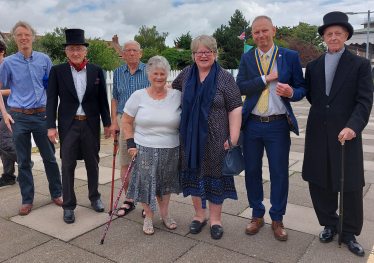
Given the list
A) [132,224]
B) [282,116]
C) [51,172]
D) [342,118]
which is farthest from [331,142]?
[51,172]

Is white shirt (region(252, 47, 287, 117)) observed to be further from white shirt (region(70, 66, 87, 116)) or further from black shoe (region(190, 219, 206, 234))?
white shirt (region(70, 66, 87, 116))

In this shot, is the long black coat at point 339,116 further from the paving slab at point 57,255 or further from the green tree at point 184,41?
the green tree at point 184,41

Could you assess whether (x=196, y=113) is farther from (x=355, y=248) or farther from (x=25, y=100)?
(x=25, y=100)

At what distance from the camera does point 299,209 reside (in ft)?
13.2

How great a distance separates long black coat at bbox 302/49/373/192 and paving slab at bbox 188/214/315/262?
1.87ft

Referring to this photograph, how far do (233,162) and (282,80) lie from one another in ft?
2.79

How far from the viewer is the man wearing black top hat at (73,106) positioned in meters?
3.72

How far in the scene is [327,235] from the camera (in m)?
3.22

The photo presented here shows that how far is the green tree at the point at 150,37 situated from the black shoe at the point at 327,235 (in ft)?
222

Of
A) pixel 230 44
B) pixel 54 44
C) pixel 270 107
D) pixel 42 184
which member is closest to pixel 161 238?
pixel 270 107

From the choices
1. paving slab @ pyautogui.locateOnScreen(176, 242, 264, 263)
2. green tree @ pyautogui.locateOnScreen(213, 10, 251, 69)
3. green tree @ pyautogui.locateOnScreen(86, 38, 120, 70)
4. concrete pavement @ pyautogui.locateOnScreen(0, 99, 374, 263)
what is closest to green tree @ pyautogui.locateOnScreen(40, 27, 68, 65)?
green tree @ pyautogui.locateOnScreen(86, 38, 120, 70)

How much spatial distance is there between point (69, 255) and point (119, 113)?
1.67 meters

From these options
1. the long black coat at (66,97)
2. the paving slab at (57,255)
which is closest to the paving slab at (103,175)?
the long black coat at (66,97)

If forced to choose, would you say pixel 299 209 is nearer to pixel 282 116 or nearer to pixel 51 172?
pixel 282 116
